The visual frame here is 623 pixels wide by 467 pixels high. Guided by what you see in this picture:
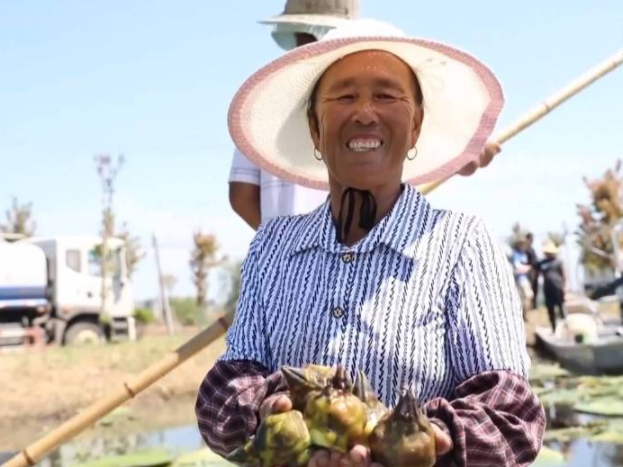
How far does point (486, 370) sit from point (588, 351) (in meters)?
8.57

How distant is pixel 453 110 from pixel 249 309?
51 centimetres

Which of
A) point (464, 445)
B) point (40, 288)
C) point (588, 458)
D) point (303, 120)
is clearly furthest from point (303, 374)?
point (40, 288)

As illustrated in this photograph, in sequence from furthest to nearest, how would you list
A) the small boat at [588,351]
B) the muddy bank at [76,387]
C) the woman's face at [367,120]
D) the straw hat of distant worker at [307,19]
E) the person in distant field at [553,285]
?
the person in distant field at [553,285], the small boat at [588,351], the muddy bank at [76,387], the straw hat of distant worker at [307,19], the woman's face at [367,120]

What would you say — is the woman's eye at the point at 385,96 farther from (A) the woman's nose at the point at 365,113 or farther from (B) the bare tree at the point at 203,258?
(B) the bare tree at the point at 203,258

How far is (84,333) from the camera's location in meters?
14.3

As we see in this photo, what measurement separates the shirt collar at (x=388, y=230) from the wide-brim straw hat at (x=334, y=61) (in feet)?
0.71

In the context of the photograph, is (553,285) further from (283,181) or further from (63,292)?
(283,181)

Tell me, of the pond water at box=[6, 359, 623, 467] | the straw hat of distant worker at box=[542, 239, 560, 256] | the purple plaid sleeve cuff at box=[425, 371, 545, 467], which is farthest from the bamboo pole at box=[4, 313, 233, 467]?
the straw hat of distant worker at box=[542, 239, 560, 256]

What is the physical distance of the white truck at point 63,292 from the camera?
522 inches

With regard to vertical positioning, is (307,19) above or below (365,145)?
above

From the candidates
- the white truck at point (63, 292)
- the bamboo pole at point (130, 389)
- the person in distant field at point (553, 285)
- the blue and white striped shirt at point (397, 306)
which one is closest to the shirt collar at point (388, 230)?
the blue and white striped shirt at point (397, 306)

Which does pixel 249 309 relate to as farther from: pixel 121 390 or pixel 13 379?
pixel 13 379

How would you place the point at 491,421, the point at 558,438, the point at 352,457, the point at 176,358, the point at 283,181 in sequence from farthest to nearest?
the point at 558,438, the point at 176,358, the point at 283,181, the point at 491,421, the point at 352,457

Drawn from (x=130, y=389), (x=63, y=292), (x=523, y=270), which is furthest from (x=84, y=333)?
(x=130, y=389)
